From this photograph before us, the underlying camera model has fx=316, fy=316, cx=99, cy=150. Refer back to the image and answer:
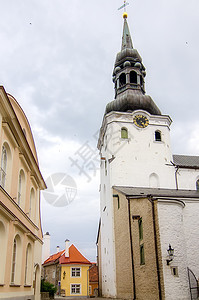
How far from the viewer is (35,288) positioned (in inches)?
659

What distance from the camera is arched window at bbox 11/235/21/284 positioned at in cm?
1226

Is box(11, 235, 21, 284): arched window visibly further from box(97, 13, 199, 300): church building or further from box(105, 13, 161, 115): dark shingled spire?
box(105, 13, 161, 115): dark shingled spire

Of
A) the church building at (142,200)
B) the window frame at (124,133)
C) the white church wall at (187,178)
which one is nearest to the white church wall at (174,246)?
the church building at (142,200)

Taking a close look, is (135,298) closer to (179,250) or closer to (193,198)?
(179,250)

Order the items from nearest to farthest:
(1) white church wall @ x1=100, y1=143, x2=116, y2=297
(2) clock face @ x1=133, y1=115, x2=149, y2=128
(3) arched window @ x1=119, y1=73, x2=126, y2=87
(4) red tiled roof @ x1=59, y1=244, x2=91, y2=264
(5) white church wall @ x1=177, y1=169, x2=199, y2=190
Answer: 1. (1) white church wall @ x1=100, y1=143, x2=116, y2=297
2. (5) white church wall @ x1=177, y1=169, x2=199, y2=190
3. (2) clock face @ x1=133, y1=115, x2=149, y2=128
4. (3) arched window @ x1=119, y1=73, x2=126, y2=87
5. (4) red tiled roof @ x1=59, y1=244, x2=91, y2=264

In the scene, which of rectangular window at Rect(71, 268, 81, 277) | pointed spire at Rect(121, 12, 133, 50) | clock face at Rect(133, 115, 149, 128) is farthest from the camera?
rectangular window at Rect(71, 268, 81, 277)

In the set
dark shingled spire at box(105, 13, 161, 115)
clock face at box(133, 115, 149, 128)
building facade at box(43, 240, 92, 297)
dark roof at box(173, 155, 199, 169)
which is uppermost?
dark shingled spire at box(105, 13, 161, 115)

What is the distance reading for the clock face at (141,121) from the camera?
28219mm

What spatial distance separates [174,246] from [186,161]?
14022 mm

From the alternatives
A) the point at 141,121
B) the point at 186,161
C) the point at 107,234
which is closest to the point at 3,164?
the point at 107,234

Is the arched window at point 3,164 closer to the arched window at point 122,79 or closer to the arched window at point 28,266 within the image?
the arched window at point 28,266

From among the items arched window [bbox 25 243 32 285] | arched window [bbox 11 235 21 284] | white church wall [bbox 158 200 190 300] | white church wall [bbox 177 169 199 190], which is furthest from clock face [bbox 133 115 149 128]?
arched window [bbox 11 235 21 284]

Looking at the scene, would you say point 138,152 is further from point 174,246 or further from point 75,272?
point 75,272

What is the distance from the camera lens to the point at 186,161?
28.9 m
